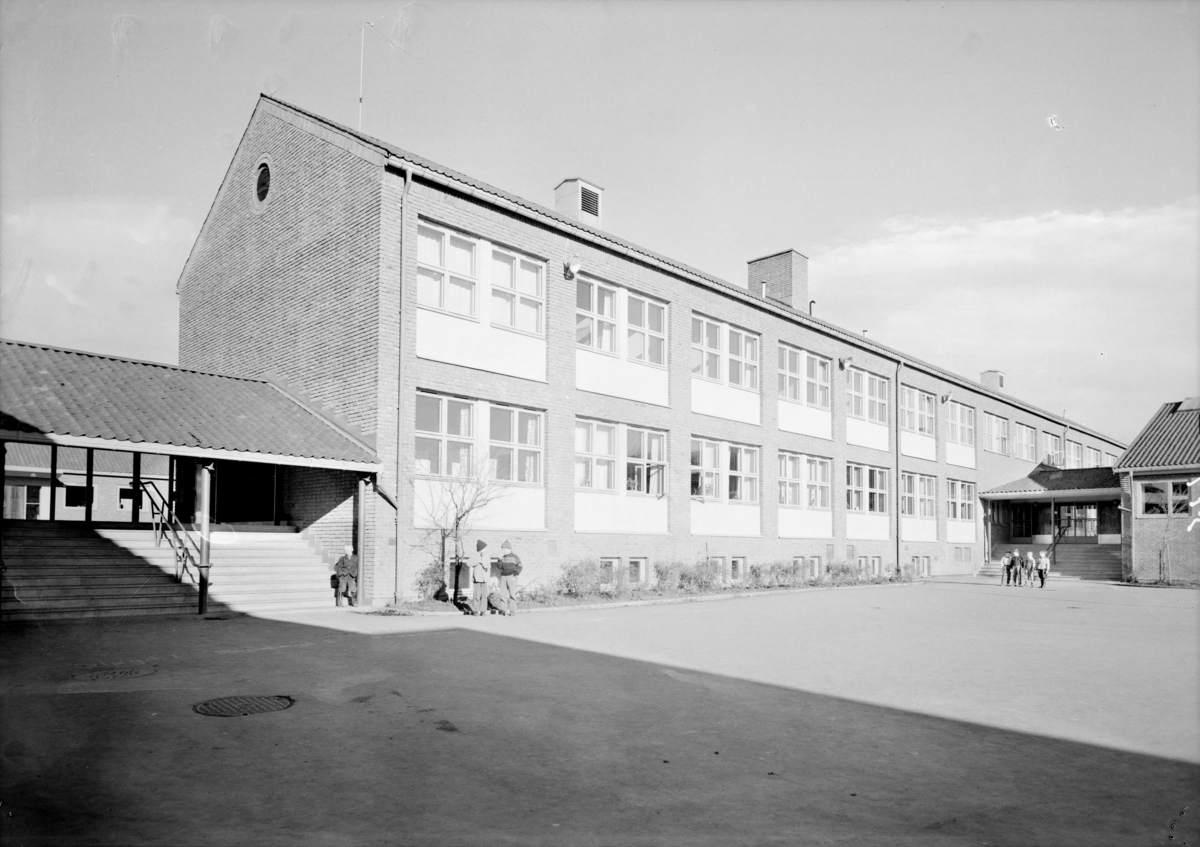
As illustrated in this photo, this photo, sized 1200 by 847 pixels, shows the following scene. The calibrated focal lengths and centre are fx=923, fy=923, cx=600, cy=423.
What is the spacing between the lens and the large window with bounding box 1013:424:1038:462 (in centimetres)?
4897

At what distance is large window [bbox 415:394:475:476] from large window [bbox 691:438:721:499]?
28.4 ft

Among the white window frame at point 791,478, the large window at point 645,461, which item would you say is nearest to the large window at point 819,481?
the white window frame at point 791,478

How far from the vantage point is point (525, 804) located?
5465 millimetres

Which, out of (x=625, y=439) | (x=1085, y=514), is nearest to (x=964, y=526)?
(x=1085, y=514)

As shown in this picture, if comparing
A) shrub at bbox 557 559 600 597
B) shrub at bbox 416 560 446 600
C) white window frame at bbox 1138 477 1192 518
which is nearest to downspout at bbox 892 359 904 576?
white window frame at bbox 1138 477 1192 518

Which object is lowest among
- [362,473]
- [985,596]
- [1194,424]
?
[985,596]

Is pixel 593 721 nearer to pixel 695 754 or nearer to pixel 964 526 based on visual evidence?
pixel 695 754

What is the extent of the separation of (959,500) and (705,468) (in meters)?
20.8

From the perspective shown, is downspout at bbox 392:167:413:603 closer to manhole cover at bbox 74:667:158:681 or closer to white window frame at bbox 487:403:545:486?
white window frame at bbox 487:403:545:486

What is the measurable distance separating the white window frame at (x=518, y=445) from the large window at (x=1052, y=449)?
4023cm

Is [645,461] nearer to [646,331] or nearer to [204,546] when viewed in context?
[646,331]

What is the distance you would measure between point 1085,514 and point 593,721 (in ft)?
152

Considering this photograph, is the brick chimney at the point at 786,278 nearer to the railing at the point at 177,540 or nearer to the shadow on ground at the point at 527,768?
the railing at the point at 177,540

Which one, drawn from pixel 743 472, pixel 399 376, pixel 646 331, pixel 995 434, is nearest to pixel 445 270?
pixel 399 376
